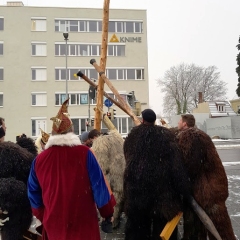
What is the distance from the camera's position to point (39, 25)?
41250 mm

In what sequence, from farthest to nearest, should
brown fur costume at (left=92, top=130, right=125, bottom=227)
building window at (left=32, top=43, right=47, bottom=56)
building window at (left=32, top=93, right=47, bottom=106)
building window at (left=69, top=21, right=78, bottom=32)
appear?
building window at (left=69, top=21, right=78, bottom=32), building window at (left=32, top=43, right=47, bottom=56), building window at (left=32, top=93, right=47, bottom=106), brown fur costume at (left=92, top=130, right=125, bottom=227)

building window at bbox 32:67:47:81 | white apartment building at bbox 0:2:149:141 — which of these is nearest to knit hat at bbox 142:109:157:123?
white apartment building at bbox 0:2:149:141

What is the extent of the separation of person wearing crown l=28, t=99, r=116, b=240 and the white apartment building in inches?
1421

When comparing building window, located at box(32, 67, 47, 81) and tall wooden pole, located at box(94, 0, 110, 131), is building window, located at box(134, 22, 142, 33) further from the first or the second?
tall wooden pole, located at box(94, 0, 110, 131)

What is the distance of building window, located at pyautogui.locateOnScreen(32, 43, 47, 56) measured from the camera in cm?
4097

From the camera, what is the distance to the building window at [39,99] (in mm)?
40312

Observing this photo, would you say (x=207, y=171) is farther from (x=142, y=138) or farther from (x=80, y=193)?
(x=80, y=193)

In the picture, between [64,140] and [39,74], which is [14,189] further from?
[39,74]

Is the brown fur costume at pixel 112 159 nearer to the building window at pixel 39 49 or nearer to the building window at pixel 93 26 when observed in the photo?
the building window at pixel 39 49

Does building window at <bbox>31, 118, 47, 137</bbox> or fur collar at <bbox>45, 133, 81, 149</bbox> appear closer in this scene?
fur collar at <bbox>45, 133, 81, 149</bbox>

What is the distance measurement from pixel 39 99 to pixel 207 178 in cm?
3795

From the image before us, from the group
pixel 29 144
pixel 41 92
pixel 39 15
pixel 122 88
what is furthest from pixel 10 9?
pixel 29 144

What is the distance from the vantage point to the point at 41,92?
1593 inches

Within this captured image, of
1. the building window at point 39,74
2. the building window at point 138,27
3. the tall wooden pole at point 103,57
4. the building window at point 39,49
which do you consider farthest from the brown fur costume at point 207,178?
the building window at point 138,27
